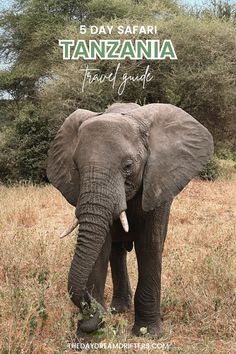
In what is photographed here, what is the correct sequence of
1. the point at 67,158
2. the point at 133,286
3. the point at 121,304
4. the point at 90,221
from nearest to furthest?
1. the point at 90,221
2. the point at 67,158
3. the point at 121,304
4. the point at 133,286

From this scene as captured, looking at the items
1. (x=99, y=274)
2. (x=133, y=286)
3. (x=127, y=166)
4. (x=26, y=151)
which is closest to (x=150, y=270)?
(x=99, y=274)

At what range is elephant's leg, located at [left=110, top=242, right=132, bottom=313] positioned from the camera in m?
5.02

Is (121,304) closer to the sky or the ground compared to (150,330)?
closer to the ground

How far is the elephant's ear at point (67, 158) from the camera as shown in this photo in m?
4.12

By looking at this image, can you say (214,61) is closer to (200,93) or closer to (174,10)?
(200,93)

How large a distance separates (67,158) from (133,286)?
2.00 m

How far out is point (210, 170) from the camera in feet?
58.4

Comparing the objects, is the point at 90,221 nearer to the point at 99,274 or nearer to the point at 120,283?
the point at 99,274

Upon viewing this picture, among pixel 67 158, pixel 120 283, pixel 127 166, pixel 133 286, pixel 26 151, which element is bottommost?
pixel 26 151

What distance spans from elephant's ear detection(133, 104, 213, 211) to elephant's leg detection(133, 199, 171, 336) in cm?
29

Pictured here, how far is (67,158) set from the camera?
4234 millimetres

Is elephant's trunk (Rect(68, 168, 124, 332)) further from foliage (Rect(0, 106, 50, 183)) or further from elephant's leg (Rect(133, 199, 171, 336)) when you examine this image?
foliage (Rect(0, 106, 50, 183))

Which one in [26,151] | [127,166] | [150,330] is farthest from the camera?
[26,151]

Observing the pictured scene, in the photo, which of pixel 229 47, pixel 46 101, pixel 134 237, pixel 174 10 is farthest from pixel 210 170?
pixel 134 237
